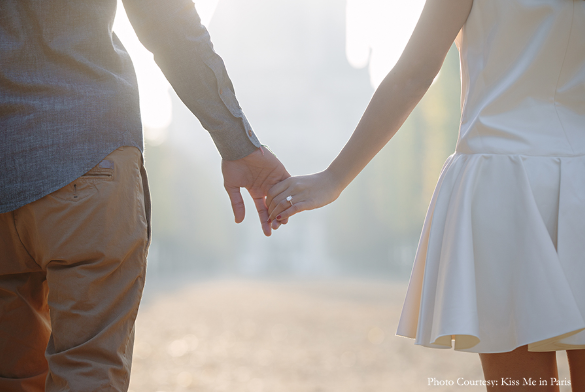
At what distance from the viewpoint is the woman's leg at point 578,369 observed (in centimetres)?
152

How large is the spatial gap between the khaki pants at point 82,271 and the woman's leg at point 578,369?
1319 mm

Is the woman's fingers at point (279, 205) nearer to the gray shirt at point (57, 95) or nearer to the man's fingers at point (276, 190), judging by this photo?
the man's fingers at point (276, 190)

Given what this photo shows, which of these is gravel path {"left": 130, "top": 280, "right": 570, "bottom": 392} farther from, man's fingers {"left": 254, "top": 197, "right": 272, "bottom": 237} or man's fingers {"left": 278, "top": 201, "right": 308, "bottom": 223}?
man's fingers {"left": 278, "top": 201, "right": 308, "bottom": 223}

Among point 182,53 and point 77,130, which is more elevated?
point 182,53

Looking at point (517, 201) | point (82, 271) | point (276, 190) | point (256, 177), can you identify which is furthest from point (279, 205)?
point (517, 201)

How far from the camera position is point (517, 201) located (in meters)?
1.46

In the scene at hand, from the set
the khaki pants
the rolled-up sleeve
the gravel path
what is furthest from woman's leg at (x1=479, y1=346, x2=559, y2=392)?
the gravel path

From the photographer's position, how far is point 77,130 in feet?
5.13

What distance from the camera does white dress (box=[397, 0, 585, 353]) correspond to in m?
1.40

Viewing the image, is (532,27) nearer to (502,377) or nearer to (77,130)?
(502,377)

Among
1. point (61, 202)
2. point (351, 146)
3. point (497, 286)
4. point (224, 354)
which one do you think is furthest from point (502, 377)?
point (224, 354)

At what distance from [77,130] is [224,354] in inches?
226

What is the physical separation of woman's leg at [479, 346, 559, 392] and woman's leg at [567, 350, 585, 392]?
0.35 feet

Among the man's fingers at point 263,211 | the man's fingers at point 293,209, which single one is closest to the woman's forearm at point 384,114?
the man's fingers at point 293,209
